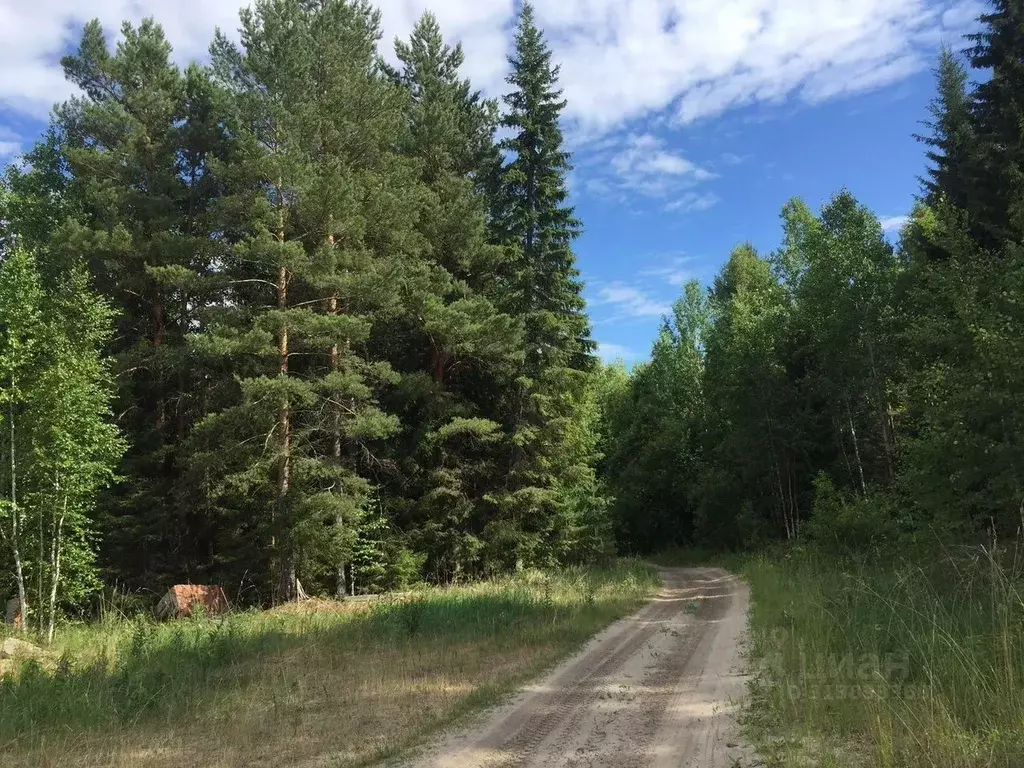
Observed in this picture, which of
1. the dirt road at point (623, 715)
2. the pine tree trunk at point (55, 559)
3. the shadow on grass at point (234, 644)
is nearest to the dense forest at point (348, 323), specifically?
the pine tree trunk at point (55, 559)

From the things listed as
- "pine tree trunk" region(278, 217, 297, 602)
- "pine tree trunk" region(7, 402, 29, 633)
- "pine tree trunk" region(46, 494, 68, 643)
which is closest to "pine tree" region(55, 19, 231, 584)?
"pine tree trunk" region(278, 217, 297, 602)

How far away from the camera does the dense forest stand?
595 inches

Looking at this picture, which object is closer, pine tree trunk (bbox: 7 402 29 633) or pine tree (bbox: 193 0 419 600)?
pine tree trunk (bbox: 7 402 29 633)

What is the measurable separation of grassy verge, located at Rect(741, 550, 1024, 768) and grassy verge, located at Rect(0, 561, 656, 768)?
3.06 m

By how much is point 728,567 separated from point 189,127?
28149 mm

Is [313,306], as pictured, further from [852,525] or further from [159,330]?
[852,525]

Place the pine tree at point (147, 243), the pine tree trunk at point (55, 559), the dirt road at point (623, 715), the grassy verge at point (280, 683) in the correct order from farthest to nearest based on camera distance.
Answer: the pine tree at point (147, 243) → the pine tree trunk at point (55, 559) → the grassy verge at point (280, 683) → the dirt road at point (623, 715)

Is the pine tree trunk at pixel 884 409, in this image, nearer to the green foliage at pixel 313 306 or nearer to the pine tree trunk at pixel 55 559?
the green foliage at pixel 313 306

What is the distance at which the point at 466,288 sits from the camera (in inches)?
916

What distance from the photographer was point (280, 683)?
7.94 meters

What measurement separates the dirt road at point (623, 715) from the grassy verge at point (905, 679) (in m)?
0.42

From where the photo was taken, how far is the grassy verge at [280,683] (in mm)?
5633

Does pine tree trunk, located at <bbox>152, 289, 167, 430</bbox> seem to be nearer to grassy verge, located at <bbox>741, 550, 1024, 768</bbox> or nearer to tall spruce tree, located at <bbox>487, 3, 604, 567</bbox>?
tall spruce tree, located at <bbox>487, 3, 604, 567</bbox>

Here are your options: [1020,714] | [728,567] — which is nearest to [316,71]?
[1020,714]
